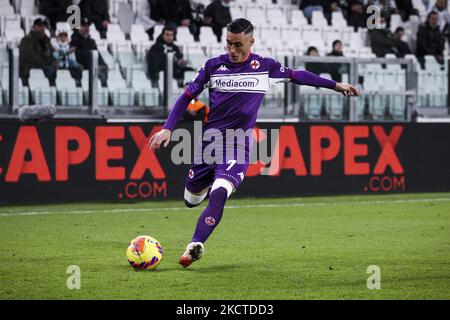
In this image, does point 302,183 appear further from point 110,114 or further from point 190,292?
point 190,292

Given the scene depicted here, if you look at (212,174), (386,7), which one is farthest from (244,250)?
(386,7)

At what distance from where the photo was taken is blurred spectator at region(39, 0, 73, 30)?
18.6 m

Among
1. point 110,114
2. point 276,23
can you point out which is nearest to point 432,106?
point 276,23

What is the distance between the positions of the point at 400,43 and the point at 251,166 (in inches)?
229

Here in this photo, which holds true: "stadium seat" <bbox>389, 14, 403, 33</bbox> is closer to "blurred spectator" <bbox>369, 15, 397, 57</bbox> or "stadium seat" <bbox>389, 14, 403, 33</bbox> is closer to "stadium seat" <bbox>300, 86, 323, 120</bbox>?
"blurred spectator" <bbox>369, 15, 397, 57</bbox>

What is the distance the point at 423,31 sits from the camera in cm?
2200

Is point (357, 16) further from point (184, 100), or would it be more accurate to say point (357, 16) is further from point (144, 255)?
point (144, 255)

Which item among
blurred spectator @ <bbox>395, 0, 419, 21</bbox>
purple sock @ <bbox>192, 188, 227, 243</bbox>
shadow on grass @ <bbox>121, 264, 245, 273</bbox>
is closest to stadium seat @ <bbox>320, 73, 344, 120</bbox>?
blurred spectator @ <bbox>395, 0, 419, 21</bbox>

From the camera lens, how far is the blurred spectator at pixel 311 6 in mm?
22938

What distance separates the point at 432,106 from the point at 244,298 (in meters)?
12.9

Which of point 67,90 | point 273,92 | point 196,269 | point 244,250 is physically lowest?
point 244,250

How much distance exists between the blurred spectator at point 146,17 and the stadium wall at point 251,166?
345 centimetres

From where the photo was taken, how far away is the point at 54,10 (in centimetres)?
1859

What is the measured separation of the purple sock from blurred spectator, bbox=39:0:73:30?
10.4 metres
